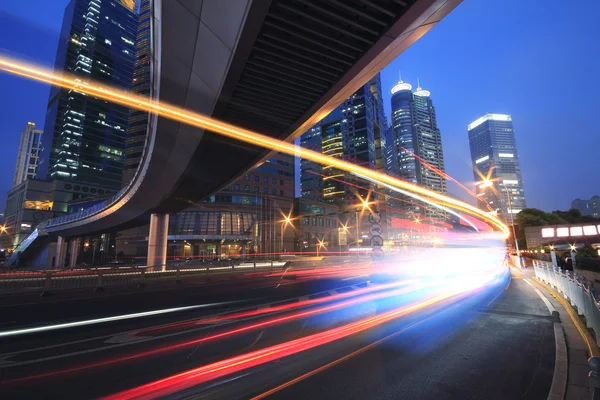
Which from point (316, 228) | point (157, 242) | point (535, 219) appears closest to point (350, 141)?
point (316, 228)

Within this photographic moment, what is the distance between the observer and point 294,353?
6879 millimetres

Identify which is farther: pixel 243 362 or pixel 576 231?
Answer: pixel 576 231

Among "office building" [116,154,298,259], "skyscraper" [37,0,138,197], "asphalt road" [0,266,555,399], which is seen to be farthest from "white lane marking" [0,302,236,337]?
"skyscraper" [37,0,138,197]

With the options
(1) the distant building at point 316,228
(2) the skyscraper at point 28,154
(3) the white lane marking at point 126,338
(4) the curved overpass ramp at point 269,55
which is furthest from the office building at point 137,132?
(2) the skyscraper at point 28,154

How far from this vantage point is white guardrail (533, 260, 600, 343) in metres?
7.26

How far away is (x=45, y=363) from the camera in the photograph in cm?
651

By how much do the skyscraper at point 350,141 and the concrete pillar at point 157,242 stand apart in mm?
112592

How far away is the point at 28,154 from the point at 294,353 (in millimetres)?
259113

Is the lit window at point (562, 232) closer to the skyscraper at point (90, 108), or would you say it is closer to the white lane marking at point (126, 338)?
the white lane marking at point (126, 338)

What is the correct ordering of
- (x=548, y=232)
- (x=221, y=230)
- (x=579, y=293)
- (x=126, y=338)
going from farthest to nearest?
(x=221, y=230), (x=548, y=232), (x=579, y=293), (x=126, y=338)

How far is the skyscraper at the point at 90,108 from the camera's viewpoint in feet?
424

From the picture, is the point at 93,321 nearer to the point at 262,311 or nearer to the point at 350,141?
the point at 262,311

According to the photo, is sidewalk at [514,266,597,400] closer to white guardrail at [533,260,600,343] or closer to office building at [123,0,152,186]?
white guardrail at [533,260,600,343]

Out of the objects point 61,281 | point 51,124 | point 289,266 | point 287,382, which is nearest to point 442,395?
point 287,382
